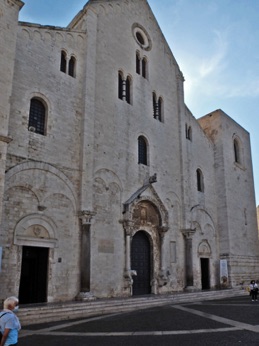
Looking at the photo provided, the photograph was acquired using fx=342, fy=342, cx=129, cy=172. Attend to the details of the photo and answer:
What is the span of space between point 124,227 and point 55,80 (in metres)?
7.86

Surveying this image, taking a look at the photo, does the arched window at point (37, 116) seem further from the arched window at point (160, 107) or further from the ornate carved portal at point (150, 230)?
the arched window at point (160, 107)

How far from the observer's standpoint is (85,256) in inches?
584

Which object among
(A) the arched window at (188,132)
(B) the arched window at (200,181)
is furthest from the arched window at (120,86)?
(B) the arched window at (200,181)

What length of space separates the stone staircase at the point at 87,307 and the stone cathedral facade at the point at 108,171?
3.94 feet

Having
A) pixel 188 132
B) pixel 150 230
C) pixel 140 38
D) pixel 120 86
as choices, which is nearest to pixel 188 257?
pixel 150 230

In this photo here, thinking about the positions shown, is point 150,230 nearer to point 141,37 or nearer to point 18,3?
point 141,37

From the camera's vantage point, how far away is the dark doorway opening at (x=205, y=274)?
73.4 ft

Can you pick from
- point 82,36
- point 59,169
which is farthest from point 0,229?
point 82,36

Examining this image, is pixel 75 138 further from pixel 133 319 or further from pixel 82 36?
pixel 133 319

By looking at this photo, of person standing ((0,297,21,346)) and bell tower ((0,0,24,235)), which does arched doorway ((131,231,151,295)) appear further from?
person standing ((0,297,21,346))

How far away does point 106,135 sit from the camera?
1759cm

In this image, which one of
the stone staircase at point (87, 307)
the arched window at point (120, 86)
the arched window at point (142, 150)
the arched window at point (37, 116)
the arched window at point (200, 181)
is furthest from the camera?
the arched window at point (200, 181)

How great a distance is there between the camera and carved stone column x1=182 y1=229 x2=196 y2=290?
20.2 meters

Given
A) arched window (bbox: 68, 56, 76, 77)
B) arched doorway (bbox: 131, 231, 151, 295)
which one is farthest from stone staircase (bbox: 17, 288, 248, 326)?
arched window (bbox: 68, 56, 76, 77)
